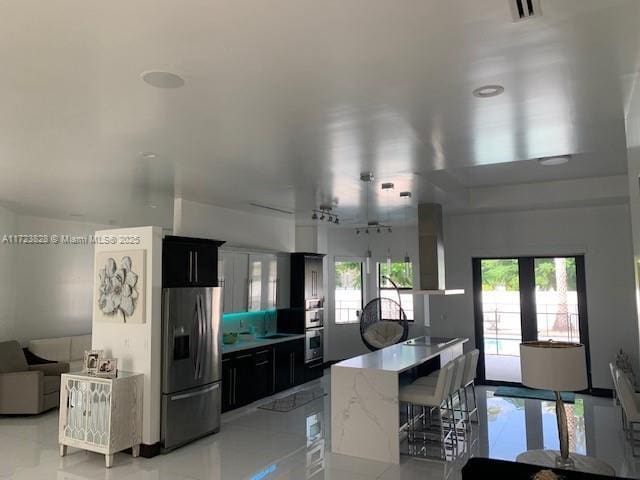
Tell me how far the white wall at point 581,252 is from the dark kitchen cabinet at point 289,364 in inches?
98.5

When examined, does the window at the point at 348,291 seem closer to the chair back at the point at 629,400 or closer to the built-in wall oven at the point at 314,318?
the built-in wall oven at the point at 314,318

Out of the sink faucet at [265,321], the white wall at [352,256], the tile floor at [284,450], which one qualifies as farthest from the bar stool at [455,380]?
the white wall at [352,256]

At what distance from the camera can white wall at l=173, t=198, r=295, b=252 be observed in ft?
21.1

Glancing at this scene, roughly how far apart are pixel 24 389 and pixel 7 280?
191 centimetres

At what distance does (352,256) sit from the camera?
10.2 m

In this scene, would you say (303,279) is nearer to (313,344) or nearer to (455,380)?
(313,344)

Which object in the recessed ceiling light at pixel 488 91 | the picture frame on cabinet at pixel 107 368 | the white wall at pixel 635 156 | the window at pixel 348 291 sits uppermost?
the recessed ceiling light at pixel 488 91

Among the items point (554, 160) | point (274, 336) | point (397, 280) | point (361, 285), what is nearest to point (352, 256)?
point (361, 285)

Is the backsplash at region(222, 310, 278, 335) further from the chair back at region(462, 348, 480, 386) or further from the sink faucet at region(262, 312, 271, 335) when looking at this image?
the chair back at region(462, 348, 480, 386)

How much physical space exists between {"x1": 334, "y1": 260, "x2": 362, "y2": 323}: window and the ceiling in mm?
5087

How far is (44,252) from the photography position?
783 cm

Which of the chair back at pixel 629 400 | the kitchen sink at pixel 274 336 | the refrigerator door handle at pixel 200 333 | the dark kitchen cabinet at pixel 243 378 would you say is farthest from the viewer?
the kitchen sink at pixel 274 336

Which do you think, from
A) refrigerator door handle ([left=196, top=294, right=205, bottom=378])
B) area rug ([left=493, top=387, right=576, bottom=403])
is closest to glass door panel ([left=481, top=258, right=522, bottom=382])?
area rug ([left=493, top=387, right=576, bottom=403])

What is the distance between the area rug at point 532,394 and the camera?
6898mm
